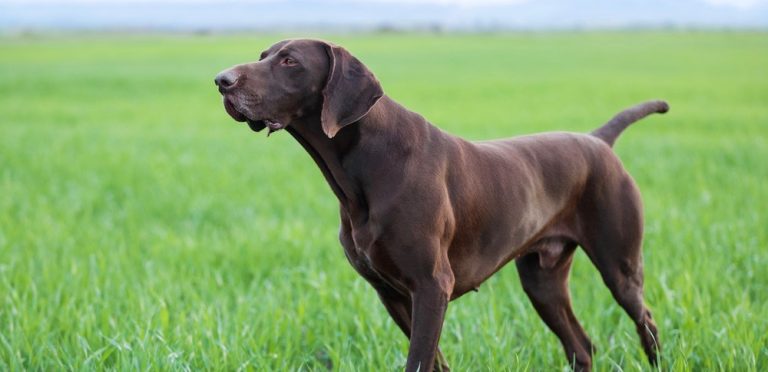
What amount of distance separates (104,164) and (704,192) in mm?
7919

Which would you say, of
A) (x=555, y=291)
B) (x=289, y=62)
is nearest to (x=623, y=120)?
(x=555, y=291)

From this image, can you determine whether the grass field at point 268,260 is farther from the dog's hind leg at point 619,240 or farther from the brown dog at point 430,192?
the brown dog at point 430,192

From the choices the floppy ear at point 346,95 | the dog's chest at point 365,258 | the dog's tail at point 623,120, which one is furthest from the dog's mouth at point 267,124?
the dog's tail at point 623,120

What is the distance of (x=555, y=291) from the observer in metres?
3.95

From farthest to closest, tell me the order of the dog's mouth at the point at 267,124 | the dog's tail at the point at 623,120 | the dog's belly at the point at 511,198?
the dog's tail at the point at 623,120 < the dog's belly at the point at 511,198 < the dog's mouth at the point at 267,124

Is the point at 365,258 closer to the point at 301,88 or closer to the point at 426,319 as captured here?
the point at 426,319

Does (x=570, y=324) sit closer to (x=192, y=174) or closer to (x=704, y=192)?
(x=704, y=192)

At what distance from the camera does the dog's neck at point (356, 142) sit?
3.07m

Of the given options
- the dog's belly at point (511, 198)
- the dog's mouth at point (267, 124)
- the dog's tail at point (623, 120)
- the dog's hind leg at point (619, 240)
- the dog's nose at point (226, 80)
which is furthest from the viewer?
the dog's tail at point (623, 120)

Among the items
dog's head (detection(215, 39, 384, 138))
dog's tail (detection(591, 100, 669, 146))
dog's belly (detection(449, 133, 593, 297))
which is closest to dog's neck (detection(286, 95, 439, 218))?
dog's head (detection(215, 39, 384, 138))

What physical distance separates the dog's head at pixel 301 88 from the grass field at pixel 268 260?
1.30 metres

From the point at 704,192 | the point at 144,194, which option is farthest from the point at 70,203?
the point at 704,192

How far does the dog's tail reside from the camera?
13.5 ft

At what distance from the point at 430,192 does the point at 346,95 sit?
1.62 ft
